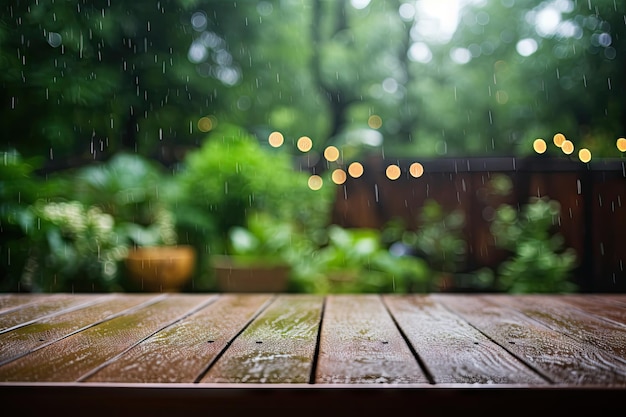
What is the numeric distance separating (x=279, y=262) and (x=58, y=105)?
1446mm

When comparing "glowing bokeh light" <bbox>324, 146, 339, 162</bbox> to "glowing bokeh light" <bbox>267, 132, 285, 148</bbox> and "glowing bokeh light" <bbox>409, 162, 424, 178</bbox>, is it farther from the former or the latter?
"glowing bokeh light" <bbox>267, 132, 285, 148</bbox>

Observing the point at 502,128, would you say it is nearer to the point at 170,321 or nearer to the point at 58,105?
the point at 58,105

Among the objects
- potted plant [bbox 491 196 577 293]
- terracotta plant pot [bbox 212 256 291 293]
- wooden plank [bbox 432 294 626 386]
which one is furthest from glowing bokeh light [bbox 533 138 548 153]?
wooden plank [bbox 432 294 626 386]

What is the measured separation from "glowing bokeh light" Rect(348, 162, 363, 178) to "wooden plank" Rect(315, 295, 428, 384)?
9.85 ft

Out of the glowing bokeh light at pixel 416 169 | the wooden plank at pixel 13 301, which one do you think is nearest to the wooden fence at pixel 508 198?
the glowing bokeh light at pixel 416 169

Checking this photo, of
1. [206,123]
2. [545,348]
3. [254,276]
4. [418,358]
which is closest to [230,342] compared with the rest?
[418,358]

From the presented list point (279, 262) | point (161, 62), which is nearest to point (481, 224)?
point (279, 262)

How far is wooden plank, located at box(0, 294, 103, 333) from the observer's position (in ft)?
4.47

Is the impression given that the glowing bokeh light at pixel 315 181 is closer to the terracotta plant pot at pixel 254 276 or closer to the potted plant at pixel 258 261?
the potted plant at pixel 258 261

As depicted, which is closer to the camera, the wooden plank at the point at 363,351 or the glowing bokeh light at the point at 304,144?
the wooden plank at the point at 363,351

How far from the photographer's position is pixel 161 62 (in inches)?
146

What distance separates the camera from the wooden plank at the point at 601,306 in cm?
150

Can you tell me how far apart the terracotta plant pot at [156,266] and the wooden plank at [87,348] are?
6.35 feet

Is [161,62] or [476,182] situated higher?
[161,62]
